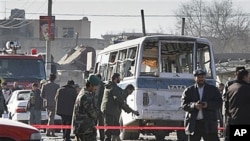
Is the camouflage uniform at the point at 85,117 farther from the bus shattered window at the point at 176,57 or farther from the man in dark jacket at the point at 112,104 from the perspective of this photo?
the bus shattered window at the point at 176,57

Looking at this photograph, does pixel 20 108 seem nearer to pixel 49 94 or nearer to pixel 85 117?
pixel 49 94

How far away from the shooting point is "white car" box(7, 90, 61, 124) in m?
24.6

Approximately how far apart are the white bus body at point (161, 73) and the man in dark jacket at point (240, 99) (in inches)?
220

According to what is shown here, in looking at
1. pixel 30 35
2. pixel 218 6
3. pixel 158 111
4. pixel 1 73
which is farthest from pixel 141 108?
pixel 30 35

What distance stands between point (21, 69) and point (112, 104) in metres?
11.6

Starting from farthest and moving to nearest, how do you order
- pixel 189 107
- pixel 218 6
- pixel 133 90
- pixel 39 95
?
1. pixel 218 6
2. pixel 39 95
3. pixel 133 90
4. pixel 189 107

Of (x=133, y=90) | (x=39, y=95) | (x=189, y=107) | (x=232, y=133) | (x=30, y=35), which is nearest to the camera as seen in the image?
(x=232, y=133)

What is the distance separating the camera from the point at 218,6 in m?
89.1

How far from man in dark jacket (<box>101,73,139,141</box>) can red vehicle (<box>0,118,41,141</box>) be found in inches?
172

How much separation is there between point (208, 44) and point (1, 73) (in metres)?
10.7

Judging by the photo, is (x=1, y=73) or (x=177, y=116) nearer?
(x=177, y=116)

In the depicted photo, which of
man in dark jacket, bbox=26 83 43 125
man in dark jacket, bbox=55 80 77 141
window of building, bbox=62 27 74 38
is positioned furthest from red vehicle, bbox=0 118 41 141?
window of building, bbox=62 27 74 38

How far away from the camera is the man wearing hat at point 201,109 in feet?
44.3

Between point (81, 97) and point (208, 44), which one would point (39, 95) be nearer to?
point (208, 44)
